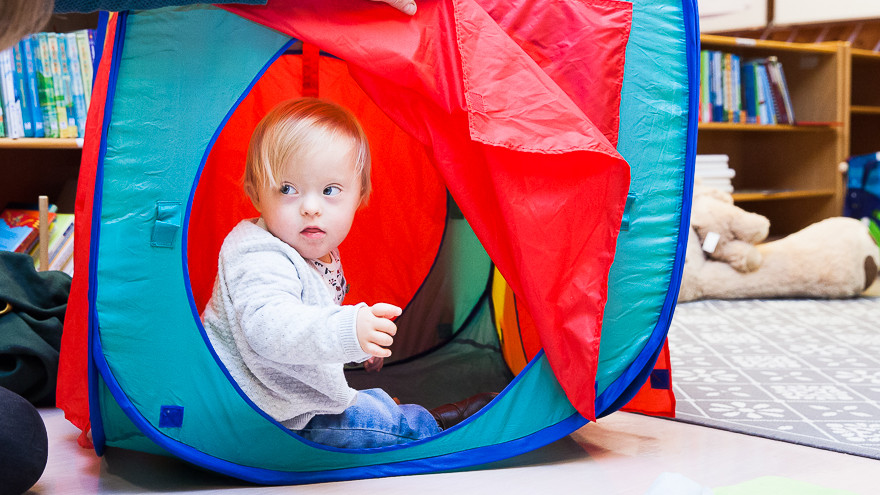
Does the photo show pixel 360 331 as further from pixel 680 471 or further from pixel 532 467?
pixel 680 471

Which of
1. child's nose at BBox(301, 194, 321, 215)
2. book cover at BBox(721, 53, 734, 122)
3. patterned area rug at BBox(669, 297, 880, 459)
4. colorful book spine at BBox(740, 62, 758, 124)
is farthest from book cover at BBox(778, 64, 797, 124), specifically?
child's nose at BBox(301, 194, 321, 215)

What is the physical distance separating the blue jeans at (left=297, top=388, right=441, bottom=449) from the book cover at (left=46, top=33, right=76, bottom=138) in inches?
47.8

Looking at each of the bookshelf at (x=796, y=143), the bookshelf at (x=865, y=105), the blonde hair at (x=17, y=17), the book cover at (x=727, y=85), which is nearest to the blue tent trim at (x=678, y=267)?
the blonde hair at (x=17, y=17)

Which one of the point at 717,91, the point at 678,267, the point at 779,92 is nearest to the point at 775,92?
the point at 779,92

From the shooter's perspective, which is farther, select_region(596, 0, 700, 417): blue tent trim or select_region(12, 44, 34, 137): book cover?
select_region(12, 44, 34, 137): book cover

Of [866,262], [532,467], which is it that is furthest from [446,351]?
[866,262]

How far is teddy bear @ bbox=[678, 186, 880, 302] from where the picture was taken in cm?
233

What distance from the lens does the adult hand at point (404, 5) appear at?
3.00 feet

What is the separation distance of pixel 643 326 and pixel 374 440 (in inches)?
15.0

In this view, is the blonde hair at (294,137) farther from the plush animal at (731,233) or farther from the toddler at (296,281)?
the plush animal at (731,233)

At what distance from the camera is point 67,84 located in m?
1.84

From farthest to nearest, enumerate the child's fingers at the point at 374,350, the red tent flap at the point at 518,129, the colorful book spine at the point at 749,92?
the colorful book spine at the point at 749,92 → the red tent flap at the point at 518,129 → the child's fingers at the point at 374,350

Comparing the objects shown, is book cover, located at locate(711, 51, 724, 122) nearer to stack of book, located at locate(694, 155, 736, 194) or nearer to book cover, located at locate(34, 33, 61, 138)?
stack of book, located at locate(694, 155, 736, 194)

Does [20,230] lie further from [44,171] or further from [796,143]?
[796,143]
